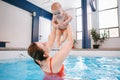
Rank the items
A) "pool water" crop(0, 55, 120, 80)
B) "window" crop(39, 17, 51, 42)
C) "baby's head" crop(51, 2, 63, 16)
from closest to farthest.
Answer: "baby's head" crop(51, 2, 63, 16), "pool water" crop(0, 55, 120, 80), "window" crop(39, 17, 51, 42)

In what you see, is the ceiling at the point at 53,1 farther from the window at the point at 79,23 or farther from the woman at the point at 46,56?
the woman at the point at 46,56

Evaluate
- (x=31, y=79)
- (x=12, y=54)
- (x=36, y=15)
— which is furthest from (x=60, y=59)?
(x=36, y=15)

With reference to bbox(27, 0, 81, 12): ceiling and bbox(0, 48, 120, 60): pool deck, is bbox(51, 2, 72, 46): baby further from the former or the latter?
bbox(27, 0, 81, 12): ceiling

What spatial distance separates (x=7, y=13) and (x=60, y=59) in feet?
22.6

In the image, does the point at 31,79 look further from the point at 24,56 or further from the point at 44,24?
the point at 44,24

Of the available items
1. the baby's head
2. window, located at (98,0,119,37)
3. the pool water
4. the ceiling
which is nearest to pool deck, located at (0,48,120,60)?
the pool water

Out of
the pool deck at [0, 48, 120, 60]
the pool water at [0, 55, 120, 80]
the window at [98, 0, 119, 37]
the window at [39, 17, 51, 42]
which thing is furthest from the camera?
the window at [39, 17, 51, 42]

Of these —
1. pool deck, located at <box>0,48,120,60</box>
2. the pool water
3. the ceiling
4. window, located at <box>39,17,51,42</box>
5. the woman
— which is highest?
the ceiling

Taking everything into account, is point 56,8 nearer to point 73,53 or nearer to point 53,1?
point 73,53

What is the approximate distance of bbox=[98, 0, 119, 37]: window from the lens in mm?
8195

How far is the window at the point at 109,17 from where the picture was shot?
820 cm

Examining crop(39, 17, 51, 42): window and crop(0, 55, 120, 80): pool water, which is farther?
crop(39, 17, 51, 42): window

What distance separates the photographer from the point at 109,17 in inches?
335

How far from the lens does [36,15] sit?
363 inches
